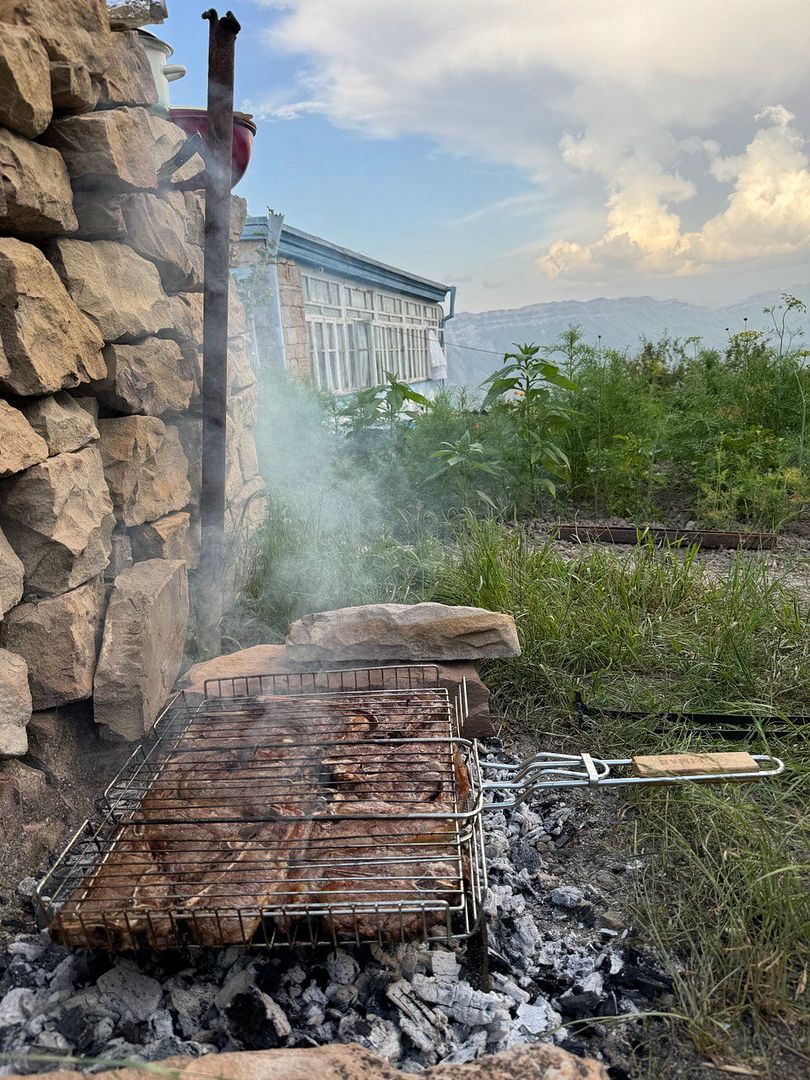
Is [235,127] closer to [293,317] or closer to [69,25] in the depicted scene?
[69,25]

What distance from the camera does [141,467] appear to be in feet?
9.84

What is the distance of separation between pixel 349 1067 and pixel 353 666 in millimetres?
1733

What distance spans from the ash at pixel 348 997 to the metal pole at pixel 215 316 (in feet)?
5.19

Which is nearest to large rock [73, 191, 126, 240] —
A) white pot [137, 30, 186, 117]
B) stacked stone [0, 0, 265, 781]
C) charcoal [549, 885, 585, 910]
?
stacked stone [0, 0, 265, 781]

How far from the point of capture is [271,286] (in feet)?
27.9

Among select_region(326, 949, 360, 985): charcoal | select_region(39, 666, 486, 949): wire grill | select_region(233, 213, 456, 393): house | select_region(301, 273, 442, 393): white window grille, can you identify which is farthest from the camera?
select_region(301, 273, 442, 393): white window grille

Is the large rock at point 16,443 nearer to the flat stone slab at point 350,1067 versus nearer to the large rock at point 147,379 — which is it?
the large rock at point 147,379

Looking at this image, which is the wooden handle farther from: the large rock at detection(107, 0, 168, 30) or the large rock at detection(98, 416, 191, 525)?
the large rock at detection(107, 0, 168, 30)

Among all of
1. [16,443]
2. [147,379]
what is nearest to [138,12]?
[147,379]

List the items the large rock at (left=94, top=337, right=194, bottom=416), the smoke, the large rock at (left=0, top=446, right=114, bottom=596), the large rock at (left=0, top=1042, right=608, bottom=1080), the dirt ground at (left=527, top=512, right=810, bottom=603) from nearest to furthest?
the large rock at (left=0, top=1042, right=608, bottom=1080) < the large rock at (left=0, top=446, right=114, bottom=596) < the large rock at (left=94, top=337, right=194, bottom=416) < the smoke < the dirt ground at (left=527, top=512, right=810, bottom=603)

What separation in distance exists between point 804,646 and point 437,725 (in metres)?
1.74

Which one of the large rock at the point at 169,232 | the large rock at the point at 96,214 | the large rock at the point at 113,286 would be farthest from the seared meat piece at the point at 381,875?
the large rock at the point at 169,232

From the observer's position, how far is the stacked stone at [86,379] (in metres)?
2.21

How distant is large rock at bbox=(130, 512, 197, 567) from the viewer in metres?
3.05
